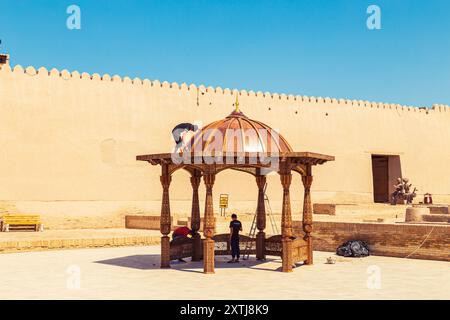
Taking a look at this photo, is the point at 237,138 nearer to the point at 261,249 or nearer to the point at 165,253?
the point at 165,253

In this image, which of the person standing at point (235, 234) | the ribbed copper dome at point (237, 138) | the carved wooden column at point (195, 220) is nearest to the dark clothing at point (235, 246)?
the person standing at point (235, 234)

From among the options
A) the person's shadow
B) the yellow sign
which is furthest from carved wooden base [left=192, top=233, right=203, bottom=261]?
the yellow sign

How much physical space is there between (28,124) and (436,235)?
14.7 meters

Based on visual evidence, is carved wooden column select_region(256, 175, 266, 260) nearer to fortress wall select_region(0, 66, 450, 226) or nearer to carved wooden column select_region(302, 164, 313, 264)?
carved wooden column select_region(302, 164, 313, 264)

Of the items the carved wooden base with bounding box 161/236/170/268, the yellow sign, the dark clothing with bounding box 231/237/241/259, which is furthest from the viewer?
the yellow sign

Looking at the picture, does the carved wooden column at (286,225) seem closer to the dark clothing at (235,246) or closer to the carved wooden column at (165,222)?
the dark clothing at (235,246)

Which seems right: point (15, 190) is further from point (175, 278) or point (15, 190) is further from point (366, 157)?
point (366, 157)

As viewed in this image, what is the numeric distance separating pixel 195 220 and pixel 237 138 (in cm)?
265

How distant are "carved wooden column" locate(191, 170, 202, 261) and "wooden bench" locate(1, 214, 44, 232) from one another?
8.97 meters

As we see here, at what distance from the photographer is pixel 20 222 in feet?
62.4

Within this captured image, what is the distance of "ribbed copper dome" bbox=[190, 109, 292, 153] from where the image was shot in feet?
34.4

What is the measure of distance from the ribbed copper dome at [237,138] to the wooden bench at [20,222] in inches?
408
